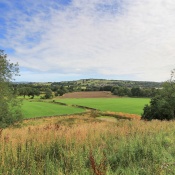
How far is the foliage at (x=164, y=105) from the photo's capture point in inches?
1318

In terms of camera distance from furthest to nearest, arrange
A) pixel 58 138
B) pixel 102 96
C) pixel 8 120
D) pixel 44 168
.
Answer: pixel 102 96 < pixel 8 120 < pixel 58 138 < pixel 44 168

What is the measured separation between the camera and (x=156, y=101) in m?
35.1

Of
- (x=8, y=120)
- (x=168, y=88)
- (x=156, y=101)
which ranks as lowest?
(x=8, y=120)

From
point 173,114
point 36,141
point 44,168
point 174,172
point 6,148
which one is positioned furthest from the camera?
point 173,114

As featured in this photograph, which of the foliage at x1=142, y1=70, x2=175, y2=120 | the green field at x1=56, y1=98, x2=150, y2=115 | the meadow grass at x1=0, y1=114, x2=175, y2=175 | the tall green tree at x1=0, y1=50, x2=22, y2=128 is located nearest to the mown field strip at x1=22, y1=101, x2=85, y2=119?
the green field at x1=56, y1=98, x2=150, y2=115

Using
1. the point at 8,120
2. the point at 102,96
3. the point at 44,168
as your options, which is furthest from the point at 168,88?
the point at 102,96

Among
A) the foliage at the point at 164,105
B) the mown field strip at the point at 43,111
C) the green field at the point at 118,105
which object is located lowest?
the mown field strip at the point at 43,111

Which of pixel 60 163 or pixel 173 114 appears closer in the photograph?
pixel 60 163

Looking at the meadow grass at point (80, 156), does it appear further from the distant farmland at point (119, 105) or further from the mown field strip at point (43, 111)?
the distant farmland at point (119, 105)

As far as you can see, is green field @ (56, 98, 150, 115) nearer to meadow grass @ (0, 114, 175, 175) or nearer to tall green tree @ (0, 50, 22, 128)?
tall green tree @ (0, 50, 22, 128)

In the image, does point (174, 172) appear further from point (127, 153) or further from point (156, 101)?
point (156, 101)

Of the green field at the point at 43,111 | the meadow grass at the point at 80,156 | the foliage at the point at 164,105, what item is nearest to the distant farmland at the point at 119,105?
the green field at the point at 43,111

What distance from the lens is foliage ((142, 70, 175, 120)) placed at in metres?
33.5

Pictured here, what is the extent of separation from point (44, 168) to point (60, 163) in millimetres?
539
